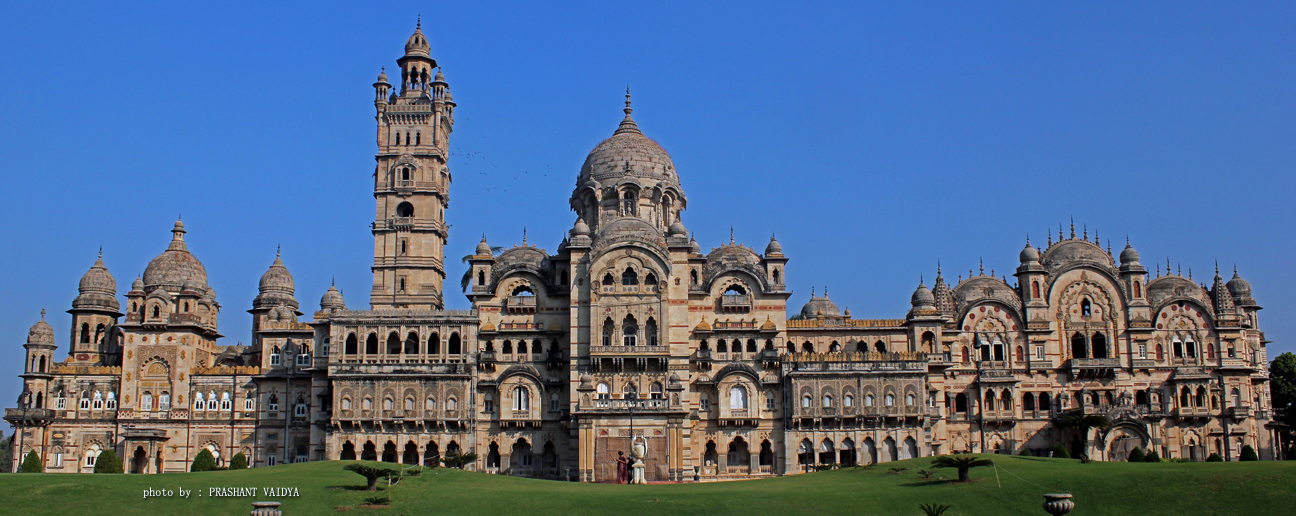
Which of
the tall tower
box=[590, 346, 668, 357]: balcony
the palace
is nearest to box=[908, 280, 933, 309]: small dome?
the palace

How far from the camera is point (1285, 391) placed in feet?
253

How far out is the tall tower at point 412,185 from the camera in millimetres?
67438

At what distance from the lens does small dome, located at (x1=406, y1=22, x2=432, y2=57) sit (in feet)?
234

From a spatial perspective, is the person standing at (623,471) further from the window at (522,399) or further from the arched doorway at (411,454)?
the arched doorway at (411,454)

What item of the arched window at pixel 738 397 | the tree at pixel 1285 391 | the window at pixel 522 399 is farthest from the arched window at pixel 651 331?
the tree at pixel 1285 391

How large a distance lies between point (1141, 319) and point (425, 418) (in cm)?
4171

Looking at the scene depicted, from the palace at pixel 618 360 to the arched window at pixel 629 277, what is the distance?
171 mm

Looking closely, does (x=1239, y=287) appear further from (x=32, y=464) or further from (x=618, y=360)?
(x=32, y=464)

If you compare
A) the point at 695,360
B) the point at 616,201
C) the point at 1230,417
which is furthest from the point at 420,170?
the point at 1230,417

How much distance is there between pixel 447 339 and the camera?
6238 cm

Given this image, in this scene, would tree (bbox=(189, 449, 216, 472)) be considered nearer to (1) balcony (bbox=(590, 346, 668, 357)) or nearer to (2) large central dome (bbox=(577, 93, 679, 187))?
(1) balcony (bbox=(590, 346, 668, 357))

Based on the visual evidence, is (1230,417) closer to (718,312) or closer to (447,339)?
(718,312)

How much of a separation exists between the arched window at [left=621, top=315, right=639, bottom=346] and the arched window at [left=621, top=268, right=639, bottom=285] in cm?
187

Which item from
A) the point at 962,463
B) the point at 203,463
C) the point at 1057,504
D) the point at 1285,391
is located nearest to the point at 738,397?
the point at 962,463
